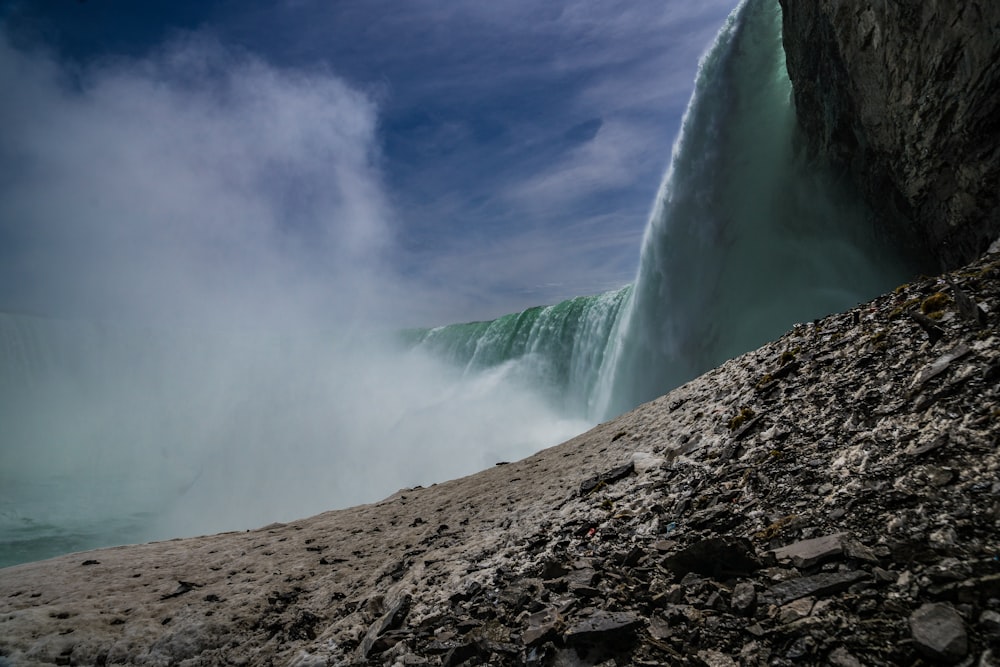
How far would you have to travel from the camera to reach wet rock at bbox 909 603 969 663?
1.69 m

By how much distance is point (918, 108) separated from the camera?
771 cm

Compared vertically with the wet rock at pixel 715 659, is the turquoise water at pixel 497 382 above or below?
above

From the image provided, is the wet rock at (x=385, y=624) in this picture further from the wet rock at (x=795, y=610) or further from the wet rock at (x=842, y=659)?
the wet rock at (x=842, y=659)

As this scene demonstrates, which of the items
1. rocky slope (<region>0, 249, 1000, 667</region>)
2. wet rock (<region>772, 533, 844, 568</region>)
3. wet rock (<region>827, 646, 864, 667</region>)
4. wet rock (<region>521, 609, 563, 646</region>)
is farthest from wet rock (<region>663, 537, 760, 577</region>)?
wet rock (<region>521, 609, 563, 646</region>)

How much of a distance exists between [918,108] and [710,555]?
346 inches

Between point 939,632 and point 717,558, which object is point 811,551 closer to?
point 717,558

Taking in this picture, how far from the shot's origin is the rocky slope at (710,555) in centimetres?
208

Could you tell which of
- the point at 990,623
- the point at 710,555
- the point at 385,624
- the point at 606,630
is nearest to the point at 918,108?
the point at 710,555

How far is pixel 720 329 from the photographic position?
45.9 feet

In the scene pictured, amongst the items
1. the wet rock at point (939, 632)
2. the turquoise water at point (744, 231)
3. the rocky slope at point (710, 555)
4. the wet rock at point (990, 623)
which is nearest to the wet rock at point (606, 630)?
the rocky slope at point (710, 555)

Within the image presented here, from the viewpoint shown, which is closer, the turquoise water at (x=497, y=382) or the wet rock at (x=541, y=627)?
the wet rock at (x=541, y=627)

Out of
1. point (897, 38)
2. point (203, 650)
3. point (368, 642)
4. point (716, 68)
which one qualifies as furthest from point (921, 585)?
point (716, 68)

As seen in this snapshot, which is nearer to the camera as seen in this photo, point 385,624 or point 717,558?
point 717,558

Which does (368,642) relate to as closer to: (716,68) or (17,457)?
(716,68)
